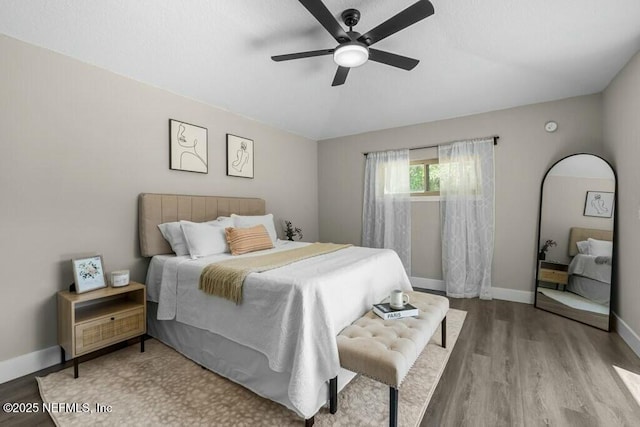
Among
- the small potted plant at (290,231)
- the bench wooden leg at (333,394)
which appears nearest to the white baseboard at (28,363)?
the bench wooden leg at (333,394)

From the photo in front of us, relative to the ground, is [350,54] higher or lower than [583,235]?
higher

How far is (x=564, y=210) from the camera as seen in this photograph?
3195 mm

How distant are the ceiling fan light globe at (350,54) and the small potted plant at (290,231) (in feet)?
8.82

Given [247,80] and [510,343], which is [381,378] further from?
[247,80]

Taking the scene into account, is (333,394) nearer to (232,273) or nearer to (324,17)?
(232,273)

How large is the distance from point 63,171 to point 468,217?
4426mm

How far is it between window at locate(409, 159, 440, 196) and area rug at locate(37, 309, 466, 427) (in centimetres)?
248

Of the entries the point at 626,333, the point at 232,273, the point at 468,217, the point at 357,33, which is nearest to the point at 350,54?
the point at 357,33

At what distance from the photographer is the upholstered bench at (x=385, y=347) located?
1427mm

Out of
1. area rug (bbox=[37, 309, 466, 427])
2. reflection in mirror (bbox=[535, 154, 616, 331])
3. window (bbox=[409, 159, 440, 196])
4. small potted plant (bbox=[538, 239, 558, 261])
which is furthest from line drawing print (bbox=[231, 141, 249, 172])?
small potted plant (bbox=[538, 239, 558, 261])

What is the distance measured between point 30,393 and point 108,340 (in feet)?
1.57

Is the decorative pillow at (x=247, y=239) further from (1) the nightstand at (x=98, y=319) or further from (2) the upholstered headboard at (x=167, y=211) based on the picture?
(1) the nightstand at (x=98, y=319)

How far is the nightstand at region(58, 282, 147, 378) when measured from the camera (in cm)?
204

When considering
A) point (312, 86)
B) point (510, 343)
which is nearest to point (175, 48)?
point (312, 86)
